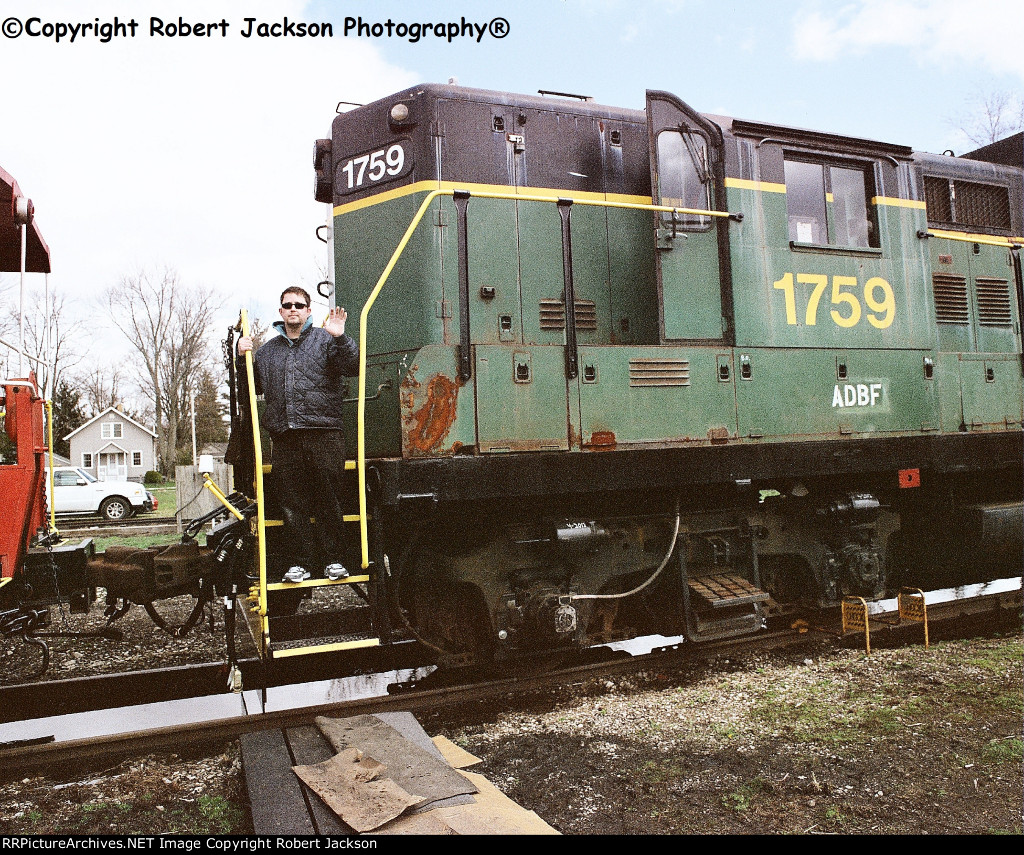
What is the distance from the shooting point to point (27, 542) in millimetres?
4359

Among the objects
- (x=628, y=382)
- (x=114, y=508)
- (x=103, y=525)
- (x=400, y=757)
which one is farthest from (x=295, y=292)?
(x=114, y=508)

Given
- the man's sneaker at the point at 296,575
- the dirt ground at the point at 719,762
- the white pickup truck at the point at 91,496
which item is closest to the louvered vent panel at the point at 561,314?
the man's sneaker at the point at 296,575

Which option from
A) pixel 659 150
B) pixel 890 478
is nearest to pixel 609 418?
pixel 659 150

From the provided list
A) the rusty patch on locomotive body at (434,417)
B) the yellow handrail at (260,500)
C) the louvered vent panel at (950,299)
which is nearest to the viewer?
the yellow handrail at (260,500)

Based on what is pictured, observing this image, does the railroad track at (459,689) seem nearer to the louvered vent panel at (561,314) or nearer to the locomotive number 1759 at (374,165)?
the louvered vent panel at (561,314)

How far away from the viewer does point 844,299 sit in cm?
564

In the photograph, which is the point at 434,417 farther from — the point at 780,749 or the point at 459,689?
the point at 780,749

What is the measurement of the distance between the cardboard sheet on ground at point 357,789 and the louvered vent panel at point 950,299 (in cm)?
546

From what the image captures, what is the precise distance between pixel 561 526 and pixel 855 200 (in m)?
3.42

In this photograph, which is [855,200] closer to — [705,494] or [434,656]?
[705,494]

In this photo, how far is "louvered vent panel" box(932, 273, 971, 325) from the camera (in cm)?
625

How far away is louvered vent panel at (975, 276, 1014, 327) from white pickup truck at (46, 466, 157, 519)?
A: 19.8 meters

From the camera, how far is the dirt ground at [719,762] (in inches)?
127

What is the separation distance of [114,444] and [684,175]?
48796mm
